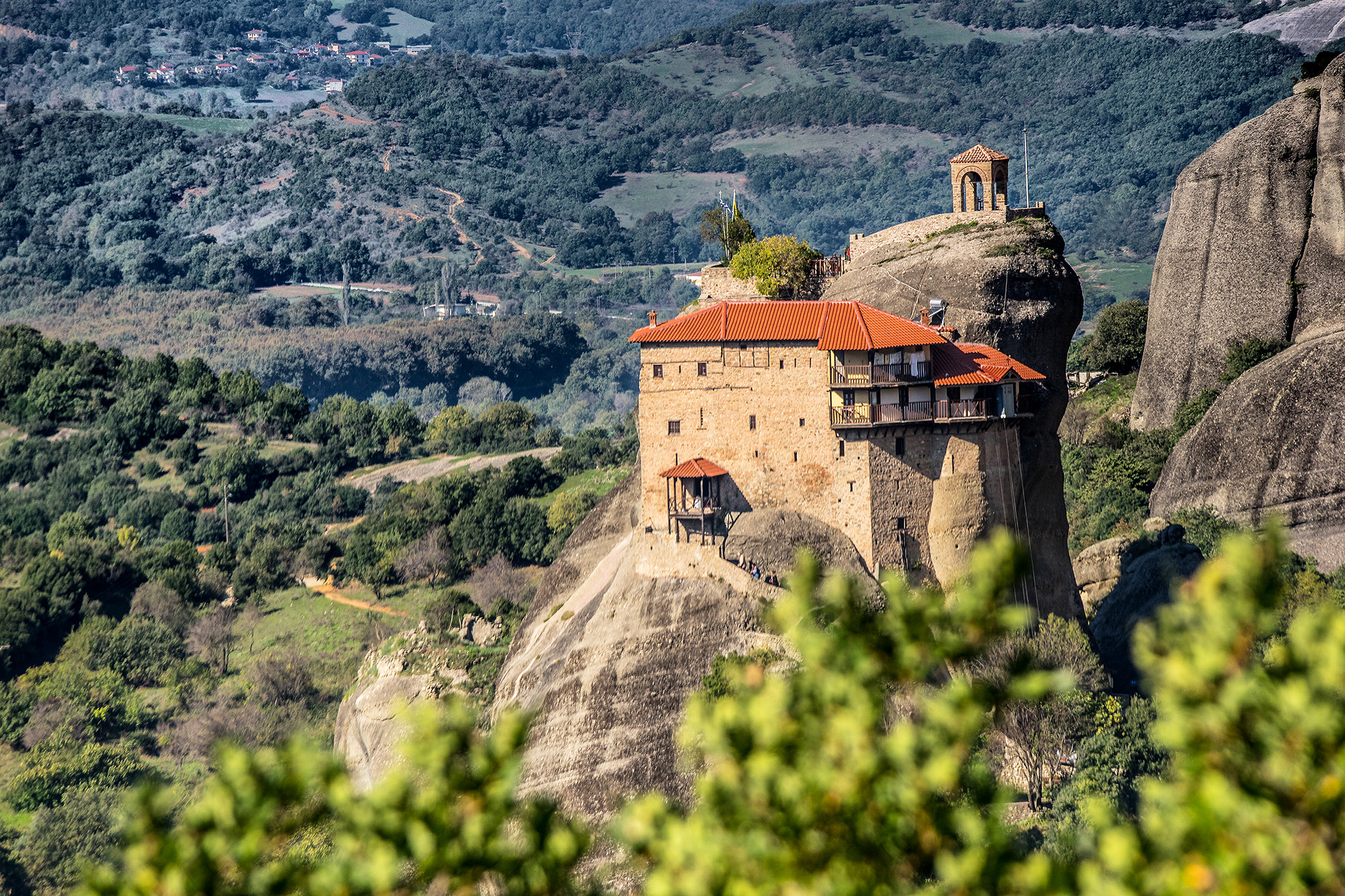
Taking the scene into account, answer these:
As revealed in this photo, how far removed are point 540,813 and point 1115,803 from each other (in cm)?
3326

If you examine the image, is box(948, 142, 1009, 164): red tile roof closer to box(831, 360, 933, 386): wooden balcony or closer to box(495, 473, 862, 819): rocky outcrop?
box(831, 360, 933, 386): wooden balcony

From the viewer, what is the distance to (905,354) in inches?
2000

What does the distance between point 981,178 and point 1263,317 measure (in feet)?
76.6

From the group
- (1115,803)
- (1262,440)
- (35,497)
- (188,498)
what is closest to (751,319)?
(1115,803)

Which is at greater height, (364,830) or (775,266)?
(775,266)

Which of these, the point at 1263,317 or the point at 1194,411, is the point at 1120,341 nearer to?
the point at 1263,317

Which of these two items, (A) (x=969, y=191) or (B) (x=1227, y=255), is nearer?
(A) (x=969, y=191)

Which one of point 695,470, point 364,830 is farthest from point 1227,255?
point 364,830

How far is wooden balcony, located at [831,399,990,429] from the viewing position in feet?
165

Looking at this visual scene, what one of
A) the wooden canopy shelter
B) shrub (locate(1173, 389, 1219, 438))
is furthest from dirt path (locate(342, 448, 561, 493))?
the wooden canopy shelter

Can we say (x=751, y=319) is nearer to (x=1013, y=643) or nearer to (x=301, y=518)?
(x=1013, y=643)

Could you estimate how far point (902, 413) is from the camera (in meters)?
50.8

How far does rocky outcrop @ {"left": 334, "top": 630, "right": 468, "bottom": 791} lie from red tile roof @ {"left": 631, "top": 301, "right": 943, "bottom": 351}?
16031 millimetres

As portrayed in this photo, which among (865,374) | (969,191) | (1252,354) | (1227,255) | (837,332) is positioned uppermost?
(969,191)
